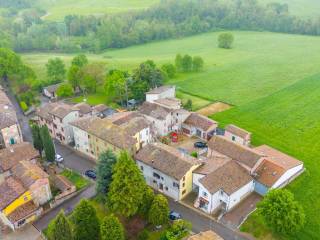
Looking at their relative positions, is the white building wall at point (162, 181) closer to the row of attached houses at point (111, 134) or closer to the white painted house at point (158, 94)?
the row of attached houses at point (111, 134)

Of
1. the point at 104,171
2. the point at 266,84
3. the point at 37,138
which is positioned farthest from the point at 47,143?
the point at 266,84

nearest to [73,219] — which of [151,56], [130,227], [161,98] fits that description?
[130,227]

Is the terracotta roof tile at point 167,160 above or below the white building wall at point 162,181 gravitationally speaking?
above

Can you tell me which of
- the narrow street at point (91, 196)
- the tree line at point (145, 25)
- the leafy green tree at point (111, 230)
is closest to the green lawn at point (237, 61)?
the tree line at point (145, 25)

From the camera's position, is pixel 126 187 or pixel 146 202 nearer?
pixel 126 187

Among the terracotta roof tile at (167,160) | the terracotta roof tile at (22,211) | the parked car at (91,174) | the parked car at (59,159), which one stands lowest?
the parked car at (91,174)

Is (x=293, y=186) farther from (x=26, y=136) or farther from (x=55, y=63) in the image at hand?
(x=55, y=63)

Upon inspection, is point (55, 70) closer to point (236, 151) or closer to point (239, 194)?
point (236, 151)
